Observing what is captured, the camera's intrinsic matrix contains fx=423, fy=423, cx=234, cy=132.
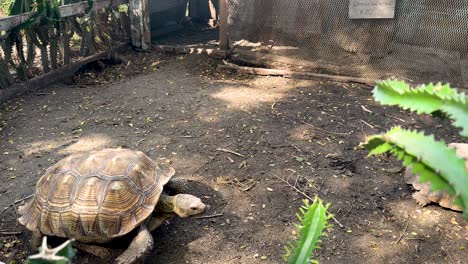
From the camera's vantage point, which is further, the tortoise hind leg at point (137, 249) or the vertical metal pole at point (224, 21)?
the vertical metal pole at point (224, 21)

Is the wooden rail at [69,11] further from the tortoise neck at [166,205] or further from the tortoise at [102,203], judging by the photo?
the tortoise neck at [166,205]

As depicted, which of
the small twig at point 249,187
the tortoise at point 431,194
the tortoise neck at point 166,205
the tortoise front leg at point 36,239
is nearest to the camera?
the tortoise front leg at point 36,239

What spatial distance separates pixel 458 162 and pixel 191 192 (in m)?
2.48

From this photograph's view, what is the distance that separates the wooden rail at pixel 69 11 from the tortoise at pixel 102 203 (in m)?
2.98

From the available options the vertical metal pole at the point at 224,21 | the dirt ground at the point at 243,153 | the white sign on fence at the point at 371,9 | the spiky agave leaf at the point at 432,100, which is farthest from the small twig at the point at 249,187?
the vertical metal pole at the point at 224,21

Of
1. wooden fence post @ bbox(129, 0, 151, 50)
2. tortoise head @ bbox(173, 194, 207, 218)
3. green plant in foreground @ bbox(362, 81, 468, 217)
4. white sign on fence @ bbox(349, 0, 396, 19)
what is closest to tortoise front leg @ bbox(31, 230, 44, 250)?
tortoise head @ bbox(173, 194, 207, 218)

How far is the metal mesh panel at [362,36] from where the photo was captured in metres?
5.14

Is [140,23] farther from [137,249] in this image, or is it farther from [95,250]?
[137,249]

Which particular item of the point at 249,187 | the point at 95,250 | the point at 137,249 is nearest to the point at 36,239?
the point at 95,250

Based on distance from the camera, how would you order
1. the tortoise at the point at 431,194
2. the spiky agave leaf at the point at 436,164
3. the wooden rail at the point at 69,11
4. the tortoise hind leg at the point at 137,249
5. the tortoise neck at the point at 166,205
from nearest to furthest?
1. the spiky agave leaf at the point at 436,164
2. the tortoise hind leg at the point at 137,249
3. the tortoise neck at the point at 166,205
4. the tortoise at the point at 431,194
5. the wooden rail at the point at 69,11

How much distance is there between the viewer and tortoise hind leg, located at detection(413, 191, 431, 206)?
127 inches

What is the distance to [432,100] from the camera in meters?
1.12

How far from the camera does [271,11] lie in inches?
231

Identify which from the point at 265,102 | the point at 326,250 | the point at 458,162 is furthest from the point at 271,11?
the point at 458,162
